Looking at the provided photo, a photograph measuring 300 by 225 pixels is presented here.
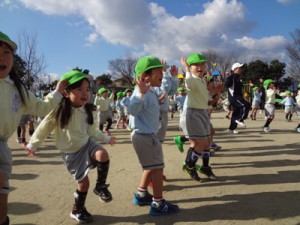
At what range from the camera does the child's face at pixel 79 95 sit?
10.2ft

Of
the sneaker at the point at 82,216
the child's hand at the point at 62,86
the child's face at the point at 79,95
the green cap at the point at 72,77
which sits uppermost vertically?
the green cap at the point at 72,77

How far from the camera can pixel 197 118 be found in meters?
4.39

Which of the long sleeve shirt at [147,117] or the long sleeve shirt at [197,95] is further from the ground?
the long sleeve shirt at [197,95]

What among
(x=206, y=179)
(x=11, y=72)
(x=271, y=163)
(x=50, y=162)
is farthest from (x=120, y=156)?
(x=11, y=72)

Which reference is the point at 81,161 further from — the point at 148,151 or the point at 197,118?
the point at 197,118

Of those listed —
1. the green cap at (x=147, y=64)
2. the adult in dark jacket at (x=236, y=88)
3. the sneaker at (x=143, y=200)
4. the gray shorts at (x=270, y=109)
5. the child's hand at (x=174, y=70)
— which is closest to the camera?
the green cap at (x=147, y=64)

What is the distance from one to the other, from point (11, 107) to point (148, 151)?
1479 millimetres

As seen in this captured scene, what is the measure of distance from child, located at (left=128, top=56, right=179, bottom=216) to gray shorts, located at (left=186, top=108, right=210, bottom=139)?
1.19 metres

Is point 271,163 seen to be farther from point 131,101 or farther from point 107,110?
point 107,110

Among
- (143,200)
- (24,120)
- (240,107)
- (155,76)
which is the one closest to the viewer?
(155,76)

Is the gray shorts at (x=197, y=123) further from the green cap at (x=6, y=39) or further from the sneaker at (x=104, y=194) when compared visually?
the green cap at (x=6, y=39)

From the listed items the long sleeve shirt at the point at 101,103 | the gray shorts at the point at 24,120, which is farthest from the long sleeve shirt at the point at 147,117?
the long sleeve shirt at the point at 101,103

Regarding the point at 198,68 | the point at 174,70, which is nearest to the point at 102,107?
the point at 198,68

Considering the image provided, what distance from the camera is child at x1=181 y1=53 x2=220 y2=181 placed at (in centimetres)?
430
